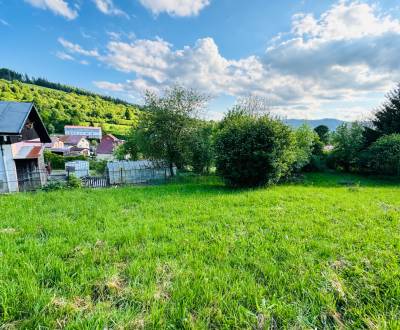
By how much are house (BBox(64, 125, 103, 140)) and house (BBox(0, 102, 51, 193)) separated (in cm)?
5477

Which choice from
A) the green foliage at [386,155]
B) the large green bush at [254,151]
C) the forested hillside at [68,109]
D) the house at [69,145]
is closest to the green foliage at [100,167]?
the large green bush at [254,151]

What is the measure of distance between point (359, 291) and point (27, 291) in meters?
3.33

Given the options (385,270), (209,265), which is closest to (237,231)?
(209,265)

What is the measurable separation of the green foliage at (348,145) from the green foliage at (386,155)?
1508mm

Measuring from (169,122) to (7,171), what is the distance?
995cm

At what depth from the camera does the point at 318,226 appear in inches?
155

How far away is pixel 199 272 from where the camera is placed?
2.33m

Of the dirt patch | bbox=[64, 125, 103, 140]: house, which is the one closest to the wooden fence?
the dirt patch

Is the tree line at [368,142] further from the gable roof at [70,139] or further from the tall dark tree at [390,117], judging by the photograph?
the gable roof at [70,139]

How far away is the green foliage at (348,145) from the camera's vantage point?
18516 mm

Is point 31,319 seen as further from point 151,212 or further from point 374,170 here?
point 374,170

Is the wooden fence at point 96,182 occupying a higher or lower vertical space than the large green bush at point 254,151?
lower

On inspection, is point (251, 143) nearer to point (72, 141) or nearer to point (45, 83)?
point (72, 141)

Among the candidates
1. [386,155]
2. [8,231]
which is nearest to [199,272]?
[8,231]
